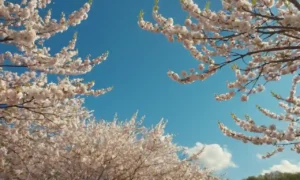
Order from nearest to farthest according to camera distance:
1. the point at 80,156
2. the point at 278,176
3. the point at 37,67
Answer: the point at 37,67 → the point at 80,156 → the point at 278,176

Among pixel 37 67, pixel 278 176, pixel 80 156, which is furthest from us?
pixel 278 176

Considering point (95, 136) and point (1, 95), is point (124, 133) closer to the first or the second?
point (95, 136)

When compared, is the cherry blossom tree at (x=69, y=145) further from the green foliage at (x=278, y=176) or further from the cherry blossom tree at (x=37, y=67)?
the green foliage at (x=278, y=176)

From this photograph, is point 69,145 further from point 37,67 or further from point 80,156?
point 37,67

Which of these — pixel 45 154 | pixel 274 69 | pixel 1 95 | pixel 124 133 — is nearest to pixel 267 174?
pixel 124 133

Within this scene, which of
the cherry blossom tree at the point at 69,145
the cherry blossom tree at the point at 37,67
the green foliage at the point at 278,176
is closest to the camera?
the cherry blossom tree at the point at 37,67

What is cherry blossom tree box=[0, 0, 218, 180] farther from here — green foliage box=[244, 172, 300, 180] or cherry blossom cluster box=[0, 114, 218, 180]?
green foliage box=[244, 172, 300, 180]

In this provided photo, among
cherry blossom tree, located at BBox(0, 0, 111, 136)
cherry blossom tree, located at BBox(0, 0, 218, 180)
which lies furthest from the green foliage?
cherry blossom tree, located at BBox(0, 0, 111, 136)

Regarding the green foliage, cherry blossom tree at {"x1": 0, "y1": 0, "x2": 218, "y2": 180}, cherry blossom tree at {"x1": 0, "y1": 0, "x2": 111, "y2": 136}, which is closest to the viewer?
cherry blossom tree at {"x1": 0, "y1": 0, "x2": 111, "y2": 136}

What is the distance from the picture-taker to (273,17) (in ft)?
15.8

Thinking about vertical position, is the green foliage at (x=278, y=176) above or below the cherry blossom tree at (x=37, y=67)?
above

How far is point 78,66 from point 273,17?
5376 millimetres

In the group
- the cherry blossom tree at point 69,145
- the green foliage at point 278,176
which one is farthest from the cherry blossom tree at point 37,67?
the green foliage at point 278,176

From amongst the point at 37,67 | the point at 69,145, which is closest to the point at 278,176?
the point at 69,145
